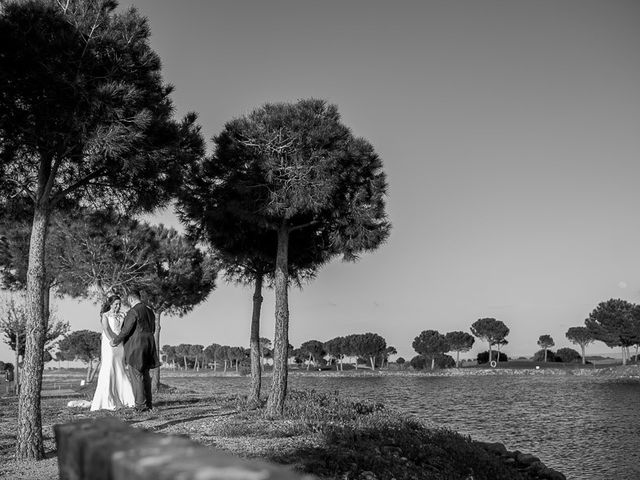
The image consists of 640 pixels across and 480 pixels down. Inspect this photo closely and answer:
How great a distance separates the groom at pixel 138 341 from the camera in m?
Result: 14.1

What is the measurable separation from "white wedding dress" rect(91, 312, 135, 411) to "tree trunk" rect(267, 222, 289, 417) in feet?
13.8

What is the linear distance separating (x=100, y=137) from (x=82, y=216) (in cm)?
467

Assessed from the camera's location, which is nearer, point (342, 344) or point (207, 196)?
point (207, 196)

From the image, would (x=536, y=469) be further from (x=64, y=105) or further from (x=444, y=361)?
(x=444, y=361)

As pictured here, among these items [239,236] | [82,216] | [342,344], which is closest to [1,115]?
[82,216]

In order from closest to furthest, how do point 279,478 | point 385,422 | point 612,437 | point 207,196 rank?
point 279,478 < point 385,422 < point 207,196 < point 612,437

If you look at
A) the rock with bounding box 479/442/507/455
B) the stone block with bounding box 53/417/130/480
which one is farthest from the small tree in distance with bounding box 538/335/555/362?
the stone block with bounding box 53/417/130/480

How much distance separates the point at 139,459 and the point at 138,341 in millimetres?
13635

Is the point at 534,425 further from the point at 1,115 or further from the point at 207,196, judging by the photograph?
the point at 1,115

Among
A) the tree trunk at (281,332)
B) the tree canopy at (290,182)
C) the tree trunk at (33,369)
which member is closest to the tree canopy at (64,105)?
the tree trunk at (33,369)

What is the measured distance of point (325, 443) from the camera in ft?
34.7

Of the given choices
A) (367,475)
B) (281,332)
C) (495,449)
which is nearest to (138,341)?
(281,332)

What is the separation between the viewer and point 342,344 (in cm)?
18012

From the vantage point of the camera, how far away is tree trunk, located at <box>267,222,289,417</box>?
14961 mm
